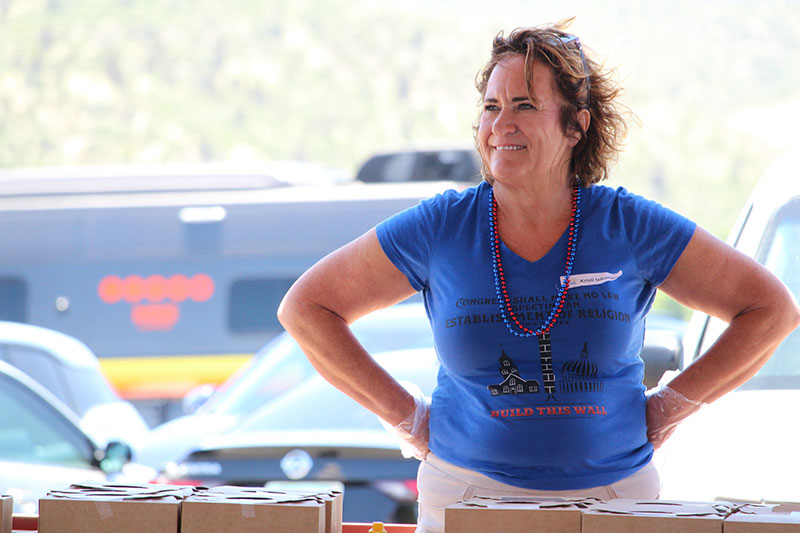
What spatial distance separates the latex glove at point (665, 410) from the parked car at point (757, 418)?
0.09 m

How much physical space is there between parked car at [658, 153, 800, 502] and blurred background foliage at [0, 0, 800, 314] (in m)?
39.9

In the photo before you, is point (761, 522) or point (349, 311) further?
point (349, 311)

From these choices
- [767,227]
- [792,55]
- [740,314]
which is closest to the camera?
[740,314]

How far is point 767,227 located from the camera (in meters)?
3.65

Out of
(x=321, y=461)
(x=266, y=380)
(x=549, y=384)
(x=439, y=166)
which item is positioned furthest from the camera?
(x=439, y=166)

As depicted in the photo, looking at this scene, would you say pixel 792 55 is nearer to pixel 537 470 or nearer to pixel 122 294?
pixel 122 294

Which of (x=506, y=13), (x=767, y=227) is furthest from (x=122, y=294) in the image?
(x=506, y=13)

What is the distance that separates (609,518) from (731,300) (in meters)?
0.89

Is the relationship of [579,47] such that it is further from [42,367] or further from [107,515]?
[42,367]

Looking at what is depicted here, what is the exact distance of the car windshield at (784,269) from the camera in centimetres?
343

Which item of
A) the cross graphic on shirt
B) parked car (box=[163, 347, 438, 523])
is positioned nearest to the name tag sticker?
the cross graphic on shirt

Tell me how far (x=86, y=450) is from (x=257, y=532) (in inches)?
154

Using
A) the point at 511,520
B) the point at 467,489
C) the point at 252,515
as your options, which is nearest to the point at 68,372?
the point at 467,489

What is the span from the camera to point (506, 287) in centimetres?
259
